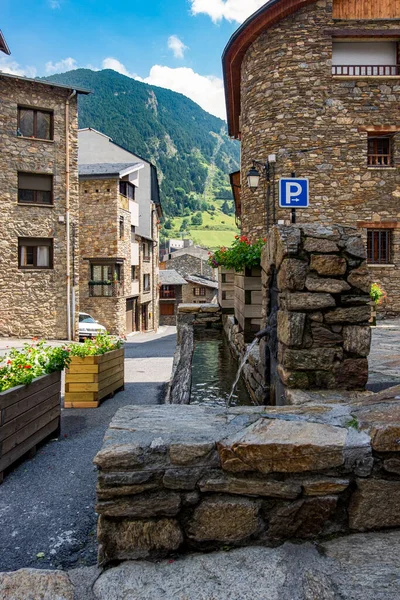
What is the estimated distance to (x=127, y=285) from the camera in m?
29.1

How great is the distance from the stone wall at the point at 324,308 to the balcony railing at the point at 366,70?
13.9m

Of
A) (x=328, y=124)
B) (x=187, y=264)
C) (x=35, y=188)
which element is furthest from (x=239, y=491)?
(x=187, y=264)

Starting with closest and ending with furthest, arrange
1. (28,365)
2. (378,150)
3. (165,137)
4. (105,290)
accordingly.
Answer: (28,365) < (378,150) < (105,290) < (165,137)

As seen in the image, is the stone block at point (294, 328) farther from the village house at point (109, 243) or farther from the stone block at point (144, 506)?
the village house at point (109, 243)

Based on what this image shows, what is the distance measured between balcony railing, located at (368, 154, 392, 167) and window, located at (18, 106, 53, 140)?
552 inches

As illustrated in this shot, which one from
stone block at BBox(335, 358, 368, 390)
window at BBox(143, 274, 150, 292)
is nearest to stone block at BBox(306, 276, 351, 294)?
stone block at BBox(335, 358, 368, 390)

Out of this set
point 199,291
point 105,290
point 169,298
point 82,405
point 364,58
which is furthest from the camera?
point 199,291

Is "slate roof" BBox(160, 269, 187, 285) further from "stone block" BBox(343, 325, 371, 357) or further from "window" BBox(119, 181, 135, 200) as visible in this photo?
"stone block" BBox(343, 325, 371, 357)

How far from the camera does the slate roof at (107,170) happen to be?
2656 cm

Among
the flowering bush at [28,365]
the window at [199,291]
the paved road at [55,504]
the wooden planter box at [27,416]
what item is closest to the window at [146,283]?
the window at [199,291]

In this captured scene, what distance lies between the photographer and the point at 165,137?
137 metres

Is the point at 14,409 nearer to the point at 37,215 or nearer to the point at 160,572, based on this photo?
the point at 160,572

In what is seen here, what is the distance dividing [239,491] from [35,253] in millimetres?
20406

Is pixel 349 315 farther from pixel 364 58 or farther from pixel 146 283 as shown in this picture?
pixel 146 283
